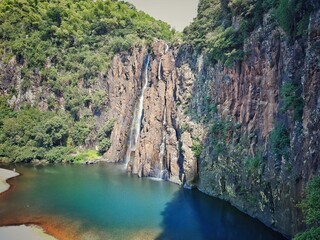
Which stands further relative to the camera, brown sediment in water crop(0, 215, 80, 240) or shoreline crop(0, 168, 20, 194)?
shoreline crop(0, 168, 20, 194)

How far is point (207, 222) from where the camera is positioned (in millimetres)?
27531

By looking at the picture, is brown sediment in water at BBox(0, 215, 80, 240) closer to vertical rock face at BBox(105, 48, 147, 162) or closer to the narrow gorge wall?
the narrow gorge wall

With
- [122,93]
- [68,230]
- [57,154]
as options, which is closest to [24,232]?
[68,230]

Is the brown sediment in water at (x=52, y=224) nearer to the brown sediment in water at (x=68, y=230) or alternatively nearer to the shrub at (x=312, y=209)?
the brown sediment in water at (x=68, y=230)

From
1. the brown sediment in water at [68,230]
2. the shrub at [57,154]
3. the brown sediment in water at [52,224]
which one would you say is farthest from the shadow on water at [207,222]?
the shrub at [57,154]

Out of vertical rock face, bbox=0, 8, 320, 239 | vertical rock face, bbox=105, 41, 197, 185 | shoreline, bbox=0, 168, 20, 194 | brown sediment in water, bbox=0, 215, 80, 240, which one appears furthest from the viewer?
vertical rock face, bbox=105, 41, 197, 185

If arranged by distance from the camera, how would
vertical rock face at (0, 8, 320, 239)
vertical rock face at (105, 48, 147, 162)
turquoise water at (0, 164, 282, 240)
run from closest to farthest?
vertical rock face at (0, 8, 320, 239) < turquoise water at (0, 164, 282, 240) < vertical rock face at (105, 48, 147, 162)

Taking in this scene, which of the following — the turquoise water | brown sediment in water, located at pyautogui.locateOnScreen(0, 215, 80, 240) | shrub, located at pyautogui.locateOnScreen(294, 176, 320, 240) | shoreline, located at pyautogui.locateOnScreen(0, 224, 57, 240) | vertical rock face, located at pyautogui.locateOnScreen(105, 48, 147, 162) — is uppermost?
vertical rock face, located at pyautogui.locateOnScreen(105, 48, 147, 162)

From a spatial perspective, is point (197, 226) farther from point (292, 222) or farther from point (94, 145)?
point (94, 145)

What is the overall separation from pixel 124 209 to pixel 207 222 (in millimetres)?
8353

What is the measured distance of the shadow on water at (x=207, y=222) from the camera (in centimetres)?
2455

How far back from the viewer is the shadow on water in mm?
24547

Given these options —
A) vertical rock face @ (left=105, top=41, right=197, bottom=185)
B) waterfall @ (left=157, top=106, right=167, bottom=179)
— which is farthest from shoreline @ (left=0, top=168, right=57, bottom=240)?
waterfall @ (left=157, top=106, right=167, bottom=179)

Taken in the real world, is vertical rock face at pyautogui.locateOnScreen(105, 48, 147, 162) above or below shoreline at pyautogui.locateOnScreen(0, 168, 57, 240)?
above
